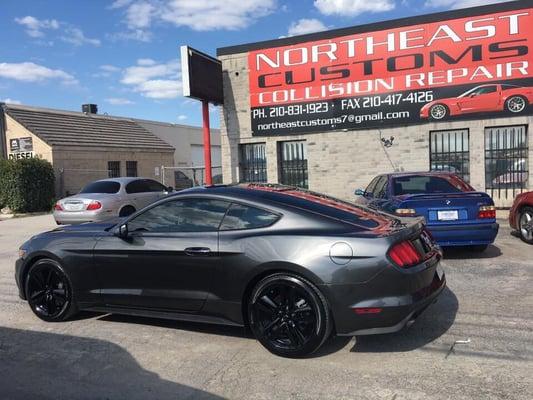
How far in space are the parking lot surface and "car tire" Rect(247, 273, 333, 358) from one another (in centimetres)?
15

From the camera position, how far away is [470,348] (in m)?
4.33

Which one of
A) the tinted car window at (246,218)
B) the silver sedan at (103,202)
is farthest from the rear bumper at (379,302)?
the silver sedan at (103,202)

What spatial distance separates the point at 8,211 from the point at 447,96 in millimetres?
17708

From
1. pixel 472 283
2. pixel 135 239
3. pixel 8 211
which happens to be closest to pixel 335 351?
pixel 135 239

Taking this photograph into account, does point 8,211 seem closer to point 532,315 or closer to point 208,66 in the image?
point 208,66

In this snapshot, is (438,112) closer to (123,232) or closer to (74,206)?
(74,206)

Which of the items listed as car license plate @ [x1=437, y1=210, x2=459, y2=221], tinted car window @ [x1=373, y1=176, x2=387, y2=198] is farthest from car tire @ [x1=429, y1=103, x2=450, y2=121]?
car license plate @ [x1=437, y1=210, x2=459, y2=221]

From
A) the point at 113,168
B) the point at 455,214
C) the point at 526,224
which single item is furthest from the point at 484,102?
the point at 113,168

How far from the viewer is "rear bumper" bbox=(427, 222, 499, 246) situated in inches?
297

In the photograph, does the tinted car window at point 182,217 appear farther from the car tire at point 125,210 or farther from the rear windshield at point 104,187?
the rear windshield at point 104,187

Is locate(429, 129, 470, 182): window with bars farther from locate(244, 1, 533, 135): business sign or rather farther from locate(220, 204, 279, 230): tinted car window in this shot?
locate(220, 204, 279, 230): tinted car window

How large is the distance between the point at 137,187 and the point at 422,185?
7746 mm

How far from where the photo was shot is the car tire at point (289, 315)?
163 inches

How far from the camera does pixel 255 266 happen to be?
14.2ft
